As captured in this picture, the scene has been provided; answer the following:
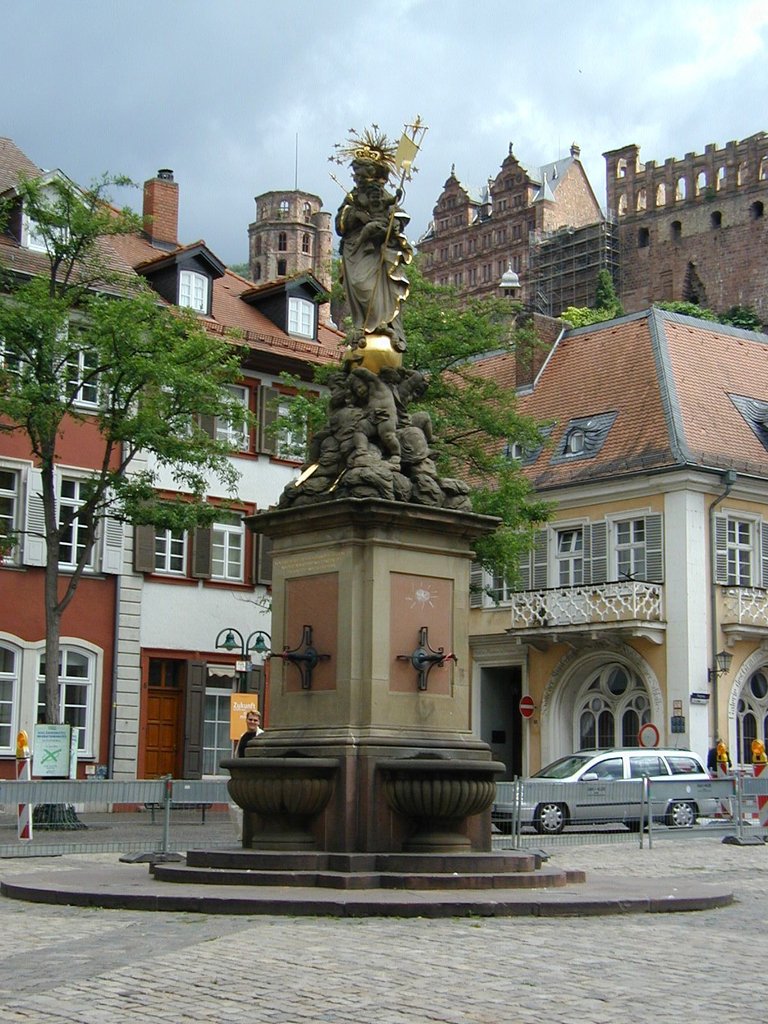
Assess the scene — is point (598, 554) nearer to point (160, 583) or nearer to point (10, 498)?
point (160, 583)

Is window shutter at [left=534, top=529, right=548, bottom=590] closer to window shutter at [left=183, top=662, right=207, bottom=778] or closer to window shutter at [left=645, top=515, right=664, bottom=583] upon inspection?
window shutter at [left=645, top=515, right=664, bottom=583]

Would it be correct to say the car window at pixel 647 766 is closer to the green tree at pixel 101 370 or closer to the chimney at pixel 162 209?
the green tree at pixel 101 370

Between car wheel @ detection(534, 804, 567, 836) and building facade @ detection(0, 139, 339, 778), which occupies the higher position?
building facade @ detection(0, 139, 339, 778)

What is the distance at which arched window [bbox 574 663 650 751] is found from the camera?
3969cm

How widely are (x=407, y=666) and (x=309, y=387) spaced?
24503 mm

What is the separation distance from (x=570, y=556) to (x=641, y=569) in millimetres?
2566

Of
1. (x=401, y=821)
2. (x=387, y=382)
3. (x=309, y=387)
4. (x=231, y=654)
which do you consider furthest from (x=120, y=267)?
(x=401, y=821)

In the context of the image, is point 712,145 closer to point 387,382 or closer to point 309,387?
point 309,387

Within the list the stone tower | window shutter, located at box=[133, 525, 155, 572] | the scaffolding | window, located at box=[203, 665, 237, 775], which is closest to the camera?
window shutter, located at box=[133, 525, 155, 572]

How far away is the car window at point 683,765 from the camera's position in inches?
1190

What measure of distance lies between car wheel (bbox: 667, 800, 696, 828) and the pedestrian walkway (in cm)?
1375

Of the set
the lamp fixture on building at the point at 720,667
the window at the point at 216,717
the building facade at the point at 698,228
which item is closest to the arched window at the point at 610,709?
the lamp fixture on building at the point at 720,667

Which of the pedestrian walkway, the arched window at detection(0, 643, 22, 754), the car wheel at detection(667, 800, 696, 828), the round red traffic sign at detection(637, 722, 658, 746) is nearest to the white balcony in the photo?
the round red traffic sign at detection(637, 722, 658, 746)

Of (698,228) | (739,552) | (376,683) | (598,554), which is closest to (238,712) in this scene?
(598,554)
